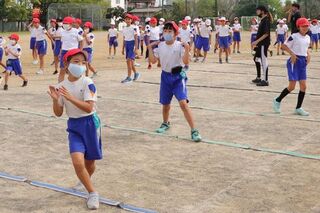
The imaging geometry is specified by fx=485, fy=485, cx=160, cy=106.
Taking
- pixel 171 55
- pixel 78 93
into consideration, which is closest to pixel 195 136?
pixel 171 55

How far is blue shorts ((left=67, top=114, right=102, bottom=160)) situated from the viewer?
4672 millimetres

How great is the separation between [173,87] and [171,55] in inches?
19.3

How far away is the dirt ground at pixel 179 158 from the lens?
15.9ft

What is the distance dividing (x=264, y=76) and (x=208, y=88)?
5.07 ft

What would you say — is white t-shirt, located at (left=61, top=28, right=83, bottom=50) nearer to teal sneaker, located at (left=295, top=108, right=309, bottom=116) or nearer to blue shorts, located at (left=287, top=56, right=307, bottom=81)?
blue shorts, located at (left=287, top=56, right=307, bottom=81)

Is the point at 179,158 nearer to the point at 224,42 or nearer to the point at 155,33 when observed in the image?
the point at 155,33

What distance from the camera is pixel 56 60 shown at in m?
16.2

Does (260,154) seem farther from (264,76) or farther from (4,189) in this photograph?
(264,76)

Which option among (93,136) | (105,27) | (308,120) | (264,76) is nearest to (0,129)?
(93,136)

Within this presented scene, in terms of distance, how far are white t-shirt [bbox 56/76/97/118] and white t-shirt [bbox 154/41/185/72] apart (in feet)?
9.35

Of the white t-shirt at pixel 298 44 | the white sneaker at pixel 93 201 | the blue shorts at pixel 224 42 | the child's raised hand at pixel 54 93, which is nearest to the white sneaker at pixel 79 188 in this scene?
the white sneaker at pixel 93 201

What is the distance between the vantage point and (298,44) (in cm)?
873

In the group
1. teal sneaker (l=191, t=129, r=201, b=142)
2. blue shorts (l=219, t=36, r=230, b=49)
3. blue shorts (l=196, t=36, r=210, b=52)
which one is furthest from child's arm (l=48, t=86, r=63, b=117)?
blue shorts (l=196, t=36, r=210, b=52)

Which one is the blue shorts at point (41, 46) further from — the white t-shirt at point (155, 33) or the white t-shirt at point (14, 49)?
the white t-shirt at point (155, 33)
